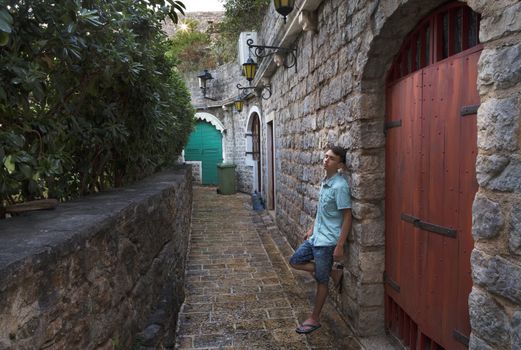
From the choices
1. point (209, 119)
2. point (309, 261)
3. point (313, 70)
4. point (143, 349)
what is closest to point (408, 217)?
point (309, 261)

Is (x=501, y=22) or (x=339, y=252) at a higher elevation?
(x=501, y=22)

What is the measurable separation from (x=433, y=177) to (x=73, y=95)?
238cm

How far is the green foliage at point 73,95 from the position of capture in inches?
66.6

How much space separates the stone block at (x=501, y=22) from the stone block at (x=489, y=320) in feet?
3.47

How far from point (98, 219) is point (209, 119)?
1244 cm

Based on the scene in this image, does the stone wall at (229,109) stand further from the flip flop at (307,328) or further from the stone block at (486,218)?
the stone block at (486,218)

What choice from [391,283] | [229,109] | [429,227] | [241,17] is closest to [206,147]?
[229,109]

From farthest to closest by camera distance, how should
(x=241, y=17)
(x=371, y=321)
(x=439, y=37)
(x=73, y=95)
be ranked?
1. (x=241, y=17)
2. (x=371, y=321)
3. (x=73, y=95)
4. (x=439, y=37)

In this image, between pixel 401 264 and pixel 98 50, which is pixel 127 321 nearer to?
pixel 98 50

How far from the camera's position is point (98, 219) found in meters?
1.79

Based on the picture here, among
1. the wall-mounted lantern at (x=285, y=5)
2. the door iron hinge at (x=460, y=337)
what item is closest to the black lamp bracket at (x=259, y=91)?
the wall-mounted lantern at (x=285, y=5)

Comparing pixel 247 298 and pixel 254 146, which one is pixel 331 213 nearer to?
pixel 247 298

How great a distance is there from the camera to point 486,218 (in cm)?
159

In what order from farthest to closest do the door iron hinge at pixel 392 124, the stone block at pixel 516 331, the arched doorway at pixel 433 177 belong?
1. the door iron hinge at pixel 392 124
2. the arched doorway at pixel 433 177
3. the stone block at pixel 516 331
